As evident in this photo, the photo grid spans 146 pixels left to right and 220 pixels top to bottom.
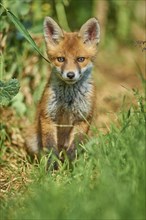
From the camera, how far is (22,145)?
7816 mm

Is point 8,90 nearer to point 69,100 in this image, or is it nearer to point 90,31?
point 69,100

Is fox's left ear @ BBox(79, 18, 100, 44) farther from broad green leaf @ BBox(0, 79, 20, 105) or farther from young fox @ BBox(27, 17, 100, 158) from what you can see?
broad green leaf @ BBox(0, 79, 20, 105)

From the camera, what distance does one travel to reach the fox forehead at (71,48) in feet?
23.1

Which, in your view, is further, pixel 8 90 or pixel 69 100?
pixel 69 100

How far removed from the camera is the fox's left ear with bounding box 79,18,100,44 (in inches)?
282

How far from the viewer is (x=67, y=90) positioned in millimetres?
7094

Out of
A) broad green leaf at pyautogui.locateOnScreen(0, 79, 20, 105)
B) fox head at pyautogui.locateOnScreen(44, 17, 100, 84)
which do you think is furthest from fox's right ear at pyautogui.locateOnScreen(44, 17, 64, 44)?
broad green leaf at pyautogui.locateOnScreen(0, 79, 20, 105)

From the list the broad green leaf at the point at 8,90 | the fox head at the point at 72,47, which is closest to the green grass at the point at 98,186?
the broad green leaf at the point at 8,90

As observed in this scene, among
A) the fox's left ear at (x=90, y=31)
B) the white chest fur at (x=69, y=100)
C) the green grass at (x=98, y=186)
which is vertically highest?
the fox's left ear at (x=90, y=31)

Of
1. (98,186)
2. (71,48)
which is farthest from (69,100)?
(98,186)

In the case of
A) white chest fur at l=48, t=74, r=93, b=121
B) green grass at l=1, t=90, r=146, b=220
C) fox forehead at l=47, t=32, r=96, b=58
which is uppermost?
fox forehead at l=47, t=32, r=96, b=58

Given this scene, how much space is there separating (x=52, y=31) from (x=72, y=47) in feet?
1.11

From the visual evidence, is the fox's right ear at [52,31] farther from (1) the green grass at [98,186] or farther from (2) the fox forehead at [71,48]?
(1) the green grass at [98,186]

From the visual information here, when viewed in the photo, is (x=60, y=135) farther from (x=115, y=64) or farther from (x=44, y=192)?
(x=115, y=64)
